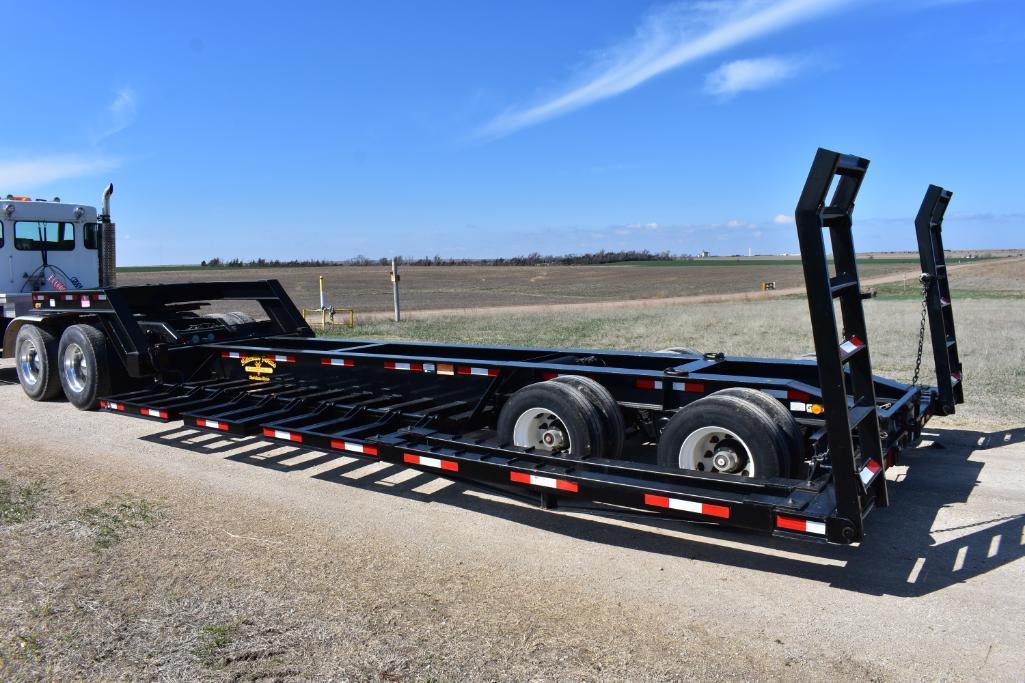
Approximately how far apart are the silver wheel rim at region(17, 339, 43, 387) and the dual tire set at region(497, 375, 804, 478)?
7.23m

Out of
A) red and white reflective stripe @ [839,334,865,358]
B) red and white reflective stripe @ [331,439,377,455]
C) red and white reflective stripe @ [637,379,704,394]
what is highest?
red and white reflective stripe @ [839,334,865,358]

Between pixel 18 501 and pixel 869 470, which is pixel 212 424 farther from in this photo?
pixel 869 470

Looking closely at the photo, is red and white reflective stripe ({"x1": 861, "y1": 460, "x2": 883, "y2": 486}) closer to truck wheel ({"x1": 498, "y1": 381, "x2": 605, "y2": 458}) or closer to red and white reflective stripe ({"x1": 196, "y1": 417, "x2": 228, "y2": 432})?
truck wheel ({"x1": 498, "y1": 381, "x2": 605, "y2": 458})

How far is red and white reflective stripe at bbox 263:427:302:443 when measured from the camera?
20.7 feet

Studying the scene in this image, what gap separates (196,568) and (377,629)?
4.66 feet

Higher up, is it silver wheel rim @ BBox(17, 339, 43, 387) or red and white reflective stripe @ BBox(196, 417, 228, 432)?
silver wheel rim @ BBox(17, 339, 43, 387)

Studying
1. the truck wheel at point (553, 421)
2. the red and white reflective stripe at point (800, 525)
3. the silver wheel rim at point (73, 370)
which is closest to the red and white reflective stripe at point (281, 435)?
the truck wheel at point (553, 421)

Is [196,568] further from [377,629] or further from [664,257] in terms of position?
[664,257]

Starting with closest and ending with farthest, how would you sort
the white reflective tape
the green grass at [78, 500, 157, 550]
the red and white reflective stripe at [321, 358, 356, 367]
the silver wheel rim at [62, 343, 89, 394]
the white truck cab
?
the white reflective tape → the green grass at [78, 500, 157, 550] → the red and white reflective stripe at [321, 358, 356, 367] → the silver wheel rim at [62, 343, 89, 394] → the white truck cab

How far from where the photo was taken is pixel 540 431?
5.68 meters

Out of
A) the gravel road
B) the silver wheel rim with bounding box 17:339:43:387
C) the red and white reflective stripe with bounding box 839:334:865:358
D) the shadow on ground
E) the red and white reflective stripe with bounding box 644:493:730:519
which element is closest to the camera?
the gravel road

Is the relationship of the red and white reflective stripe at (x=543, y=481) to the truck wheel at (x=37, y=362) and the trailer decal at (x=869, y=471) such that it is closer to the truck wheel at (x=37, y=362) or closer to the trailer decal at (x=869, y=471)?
the trailer decal at (x=869, y=471)

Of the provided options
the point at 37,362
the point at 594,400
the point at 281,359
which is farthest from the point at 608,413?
the point at 37,362

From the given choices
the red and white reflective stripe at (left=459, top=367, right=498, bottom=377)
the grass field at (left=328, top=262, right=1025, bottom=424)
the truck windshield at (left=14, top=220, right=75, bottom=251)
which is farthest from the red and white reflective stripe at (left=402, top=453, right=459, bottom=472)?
the truck windshield at (left=14, top=220, right=75, bottom=251)
